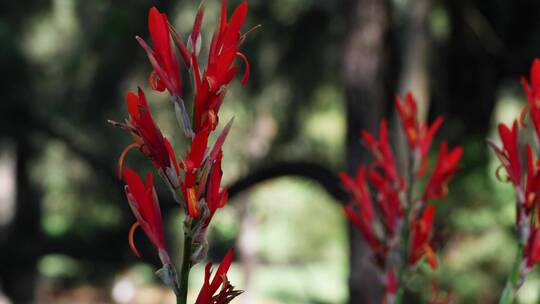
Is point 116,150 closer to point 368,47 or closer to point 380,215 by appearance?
point 368,47

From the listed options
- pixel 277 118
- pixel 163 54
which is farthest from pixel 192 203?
pixel 277 118

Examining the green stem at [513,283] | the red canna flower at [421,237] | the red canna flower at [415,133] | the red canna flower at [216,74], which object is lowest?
the green stem at [513,283]

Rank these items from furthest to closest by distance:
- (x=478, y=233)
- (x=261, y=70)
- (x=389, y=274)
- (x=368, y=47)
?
1. (x=261, y=70)
2. (x=478, y=233)
3. (x=368, y=47)
4. (x=389, y=274)

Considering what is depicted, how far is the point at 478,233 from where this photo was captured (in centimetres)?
530

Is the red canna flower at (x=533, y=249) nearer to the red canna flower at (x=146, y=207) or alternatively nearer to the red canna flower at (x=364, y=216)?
the red canna flower at (x=364, y=216)

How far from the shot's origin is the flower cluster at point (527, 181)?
1.00 meters

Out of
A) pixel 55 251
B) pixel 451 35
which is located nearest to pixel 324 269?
pixel 451 35

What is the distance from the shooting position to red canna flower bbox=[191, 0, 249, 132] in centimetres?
75

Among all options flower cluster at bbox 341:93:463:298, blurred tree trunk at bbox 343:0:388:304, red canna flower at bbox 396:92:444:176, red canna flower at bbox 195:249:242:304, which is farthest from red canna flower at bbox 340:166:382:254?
blurred tree trunk at bbox 343:0:388:304

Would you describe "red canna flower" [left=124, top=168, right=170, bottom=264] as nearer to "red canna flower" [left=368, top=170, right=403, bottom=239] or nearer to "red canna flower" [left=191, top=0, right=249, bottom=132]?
"red canna flower" [left=191, top=0, right=249, bottom=132]

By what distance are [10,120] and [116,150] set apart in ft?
19.2

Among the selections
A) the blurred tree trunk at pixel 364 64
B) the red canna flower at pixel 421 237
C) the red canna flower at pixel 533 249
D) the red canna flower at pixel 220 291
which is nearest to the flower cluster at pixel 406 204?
the red canna flower at pixel 421 237

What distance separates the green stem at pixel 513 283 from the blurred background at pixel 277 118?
13.0 inches

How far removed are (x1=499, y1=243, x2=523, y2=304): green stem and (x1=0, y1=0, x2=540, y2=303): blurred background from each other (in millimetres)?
331
